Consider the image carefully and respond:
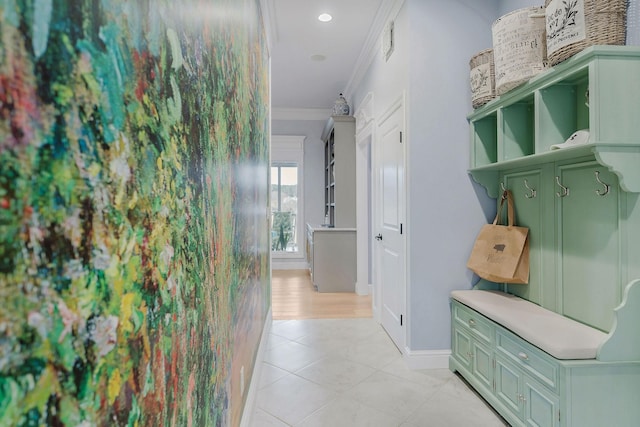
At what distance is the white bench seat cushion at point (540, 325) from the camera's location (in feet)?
5.17

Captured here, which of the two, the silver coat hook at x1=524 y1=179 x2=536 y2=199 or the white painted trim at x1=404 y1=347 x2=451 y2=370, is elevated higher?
the silver coat hook at x1=524 y1=179 x2=536 y2=199

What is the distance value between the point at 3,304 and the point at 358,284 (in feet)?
15.7

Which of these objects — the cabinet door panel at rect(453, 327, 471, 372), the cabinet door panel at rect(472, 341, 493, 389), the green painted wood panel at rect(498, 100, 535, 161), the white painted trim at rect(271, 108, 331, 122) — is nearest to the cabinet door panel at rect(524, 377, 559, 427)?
the cabinet door panel at rect(472, 341, 493, 389)

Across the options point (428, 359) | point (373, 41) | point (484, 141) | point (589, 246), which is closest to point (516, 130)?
point (484, 141)

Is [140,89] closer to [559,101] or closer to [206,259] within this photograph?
[206,259]

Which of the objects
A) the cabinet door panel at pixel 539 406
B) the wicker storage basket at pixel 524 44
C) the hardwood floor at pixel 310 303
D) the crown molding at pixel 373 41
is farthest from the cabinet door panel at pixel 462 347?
the crown molding at pixel 373 41

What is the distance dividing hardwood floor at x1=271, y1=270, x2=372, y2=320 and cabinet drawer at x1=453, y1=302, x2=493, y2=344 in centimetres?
157

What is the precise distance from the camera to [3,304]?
29cm

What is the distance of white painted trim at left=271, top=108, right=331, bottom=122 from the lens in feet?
21.6

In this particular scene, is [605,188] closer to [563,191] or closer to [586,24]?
[563,191]

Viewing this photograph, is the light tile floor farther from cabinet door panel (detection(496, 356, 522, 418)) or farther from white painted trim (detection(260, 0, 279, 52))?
white painted trim (detection(260, 0, 279, 52))

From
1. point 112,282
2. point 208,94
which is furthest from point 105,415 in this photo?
point 208,94

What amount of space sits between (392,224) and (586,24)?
1.94 m

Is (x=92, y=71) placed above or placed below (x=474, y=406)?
above
